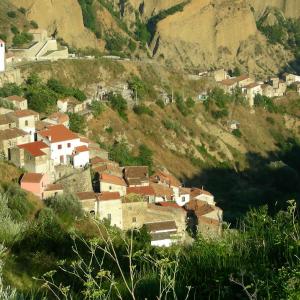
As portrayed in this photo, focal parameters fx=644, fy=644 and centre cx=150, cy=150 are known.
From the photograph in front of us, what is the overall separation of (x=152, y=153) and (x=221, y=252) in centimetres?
2932

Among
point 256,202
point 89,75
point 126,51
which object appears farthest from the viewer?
point 126,51

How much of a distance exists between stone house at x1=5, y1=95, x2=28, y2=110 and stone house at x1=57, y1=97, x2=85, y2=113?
290 cm

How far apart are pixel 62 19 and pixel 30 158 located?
37.4 m

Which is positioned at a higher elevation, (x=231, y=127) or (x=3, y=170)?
(x=3, y=170)

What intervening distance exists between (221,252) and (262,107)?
4216cm

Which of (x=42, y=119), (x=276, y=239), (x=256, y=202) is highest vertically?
(x=276, y=239)

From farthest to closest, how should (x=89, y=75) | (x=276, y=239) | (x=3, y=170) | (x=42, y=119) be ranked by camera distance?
(x=89, y=75), (x=42, y=119), (x=3, y=170), (x=276, y=239)

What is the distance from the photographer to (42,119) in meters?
30.0

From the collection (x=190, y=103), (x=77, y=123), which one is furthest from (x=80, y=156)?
(x=190, y=103)

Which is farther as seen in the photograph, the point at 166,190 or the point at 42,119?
the point at 42,119

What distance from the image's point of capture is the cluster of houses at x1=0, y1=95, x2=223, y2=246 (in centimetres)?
2127

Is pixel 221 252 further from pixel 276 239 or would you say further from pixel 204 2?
pixel 204 2

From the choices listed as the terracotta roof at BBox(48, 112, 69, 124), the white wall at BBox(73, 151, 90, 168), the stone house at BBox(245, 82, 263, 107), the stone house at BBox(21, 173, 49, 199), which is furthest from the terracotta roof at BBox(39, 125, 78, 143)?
the stone house at BBox(245, 82, 263, 107)

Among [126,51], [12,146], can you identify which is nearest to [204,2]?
[126,51]
